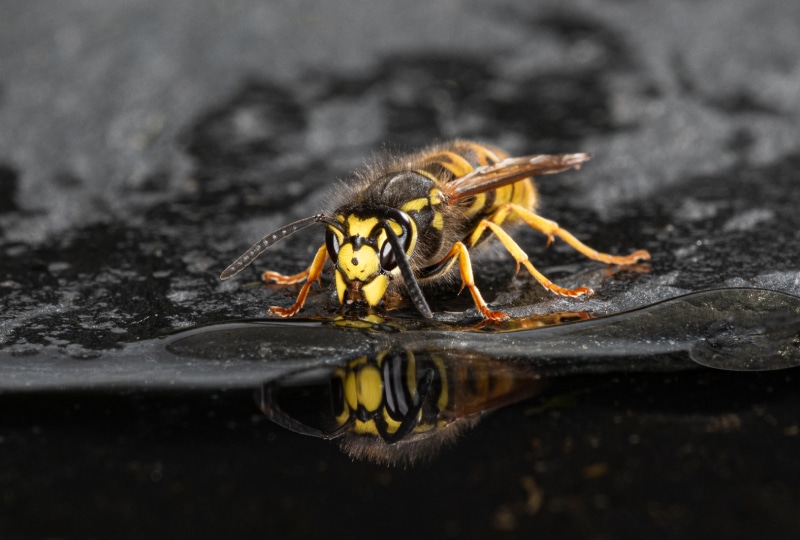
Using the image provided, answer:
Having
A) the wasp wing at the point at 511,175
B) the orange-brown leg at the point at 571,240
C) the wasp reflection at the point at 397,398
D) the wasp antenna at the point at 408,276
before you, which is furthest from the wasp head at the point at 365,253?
the orange-brown leg at the point at 571,240

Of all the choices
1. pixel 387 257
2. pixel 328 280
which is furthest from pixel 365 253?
pixel 328 280

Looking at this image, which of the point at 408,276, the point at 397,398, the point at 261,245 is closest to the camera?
the point at 397,398

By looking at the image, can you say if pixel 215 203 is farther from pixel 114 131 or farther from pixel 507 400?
→ pixel 507 400

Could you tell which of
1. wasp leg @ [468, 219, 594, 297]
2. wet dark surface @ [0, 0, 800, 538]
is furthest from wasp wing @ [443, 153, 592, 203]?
wet dark surface @ [0, 0, 800, 538]

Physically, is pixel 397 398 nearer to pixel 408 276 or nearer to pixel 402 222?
pixel 408 276

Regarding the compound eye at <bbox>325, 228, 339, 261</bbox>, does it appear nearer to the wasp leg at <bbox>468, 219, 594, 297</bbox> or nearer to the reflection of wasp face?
the reflection of wasp face

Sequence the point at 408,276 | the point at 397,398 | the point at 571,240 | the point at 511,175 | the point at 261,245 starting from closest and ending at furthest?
1. the point at 397,398
2. the point at 408,276
3. the point at 261,245
4. the point at 511,175
5. the point at 571,240

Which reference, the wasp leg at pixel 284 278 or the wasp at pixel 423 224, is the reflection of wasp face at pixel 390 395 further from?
the wasp leg at pixel 284 278
